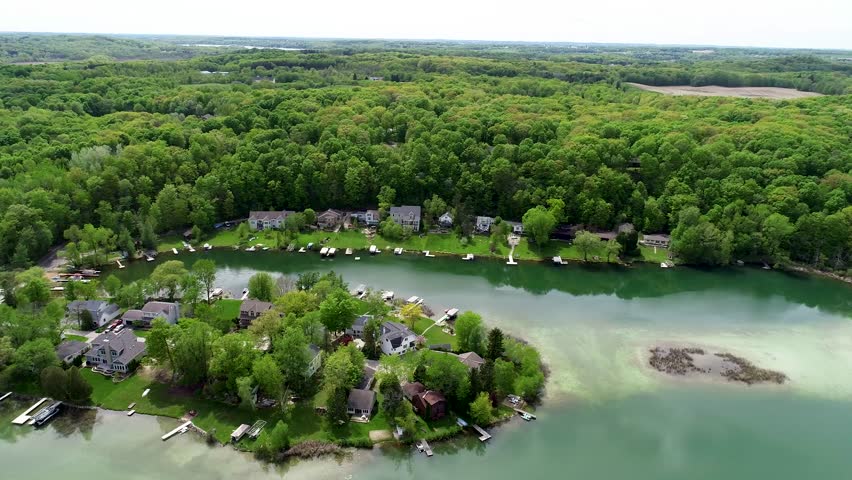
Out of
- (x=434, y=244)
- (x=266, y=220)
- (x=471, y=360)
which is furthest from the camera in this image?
(x=266, y=220)

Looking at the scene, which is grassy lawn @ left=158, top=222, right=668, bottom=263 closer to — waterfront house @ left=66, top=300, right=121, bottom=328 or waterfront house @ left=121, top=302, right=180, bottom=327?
waterfront house @ left=66, top=300, right=121, bottom=328

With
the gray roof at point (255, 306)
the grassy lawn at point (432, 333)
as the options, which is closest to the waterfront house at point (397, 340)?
the grassy lawn at point (432, 333)

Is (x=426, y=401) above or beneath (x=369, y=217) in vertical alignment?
beneath

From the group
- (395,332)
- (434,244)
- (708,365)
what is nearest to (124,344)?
(395,332)

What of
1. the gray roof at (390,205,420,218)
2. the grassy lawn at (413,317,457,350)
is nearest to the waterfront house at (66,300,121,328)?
the grassy lawn at (413,317,457,350)

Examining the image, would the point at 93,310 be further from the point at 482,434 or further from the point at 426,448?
the point at 482,434
